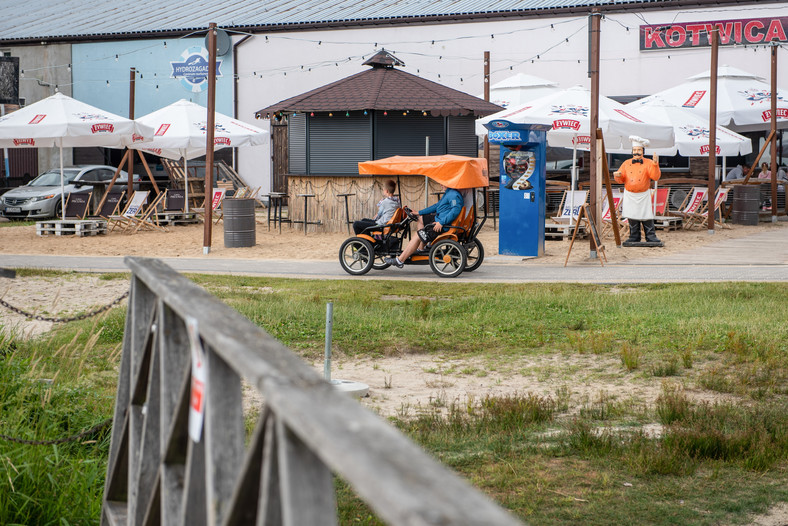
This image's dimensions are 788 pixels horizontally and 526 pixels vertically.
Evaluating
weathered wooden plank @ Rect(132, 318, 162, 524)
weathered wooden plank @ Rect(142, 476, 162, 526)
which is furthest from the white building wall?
weathered wooden plank @ Rect(142, 476, 162, 526)

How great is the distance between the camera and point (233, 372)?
213cm

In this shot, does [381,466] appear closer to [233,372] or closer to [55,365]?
[233,372]

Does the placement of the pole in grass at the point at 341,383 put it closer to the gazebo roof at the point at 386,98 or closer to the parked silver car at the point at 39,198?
the gazebo roof at the point at 386,98

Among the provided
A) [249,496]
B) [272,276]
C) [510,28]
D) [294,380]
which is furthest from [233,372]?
[510,28]

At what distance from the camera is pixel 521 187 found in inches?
644

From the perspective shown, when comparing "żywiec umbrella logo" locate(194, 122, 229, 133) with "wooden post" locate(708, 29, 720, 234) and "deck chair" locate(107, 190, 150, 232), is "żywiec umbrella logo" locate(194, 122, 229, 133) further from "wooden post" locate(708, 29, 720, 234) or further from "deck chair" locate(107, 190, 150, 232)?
"wooden post" locate(708, 29, 720, 234)

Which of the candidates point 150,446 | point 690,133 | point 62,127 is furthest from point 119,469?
point 690,133

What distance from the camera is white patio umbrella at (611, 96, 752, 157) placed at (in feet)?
70.6

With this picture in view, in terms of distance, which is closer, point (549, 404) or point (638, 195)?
point (549, 404)

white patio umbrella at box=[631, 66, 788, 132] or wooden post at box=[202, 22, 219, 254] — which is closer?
wooden post at box=[202, 22, 219, 254]

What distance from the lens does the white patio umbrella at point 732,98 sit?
24172mm

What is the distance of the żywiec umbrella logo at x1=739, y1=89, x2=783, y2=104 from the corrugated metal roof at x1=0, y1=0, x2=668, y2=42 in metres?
4.62

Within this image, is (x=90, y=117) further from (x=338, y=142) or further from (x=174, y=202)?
(x=338, y=142)

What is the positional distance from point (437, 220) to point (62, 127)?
9322 millimetres
